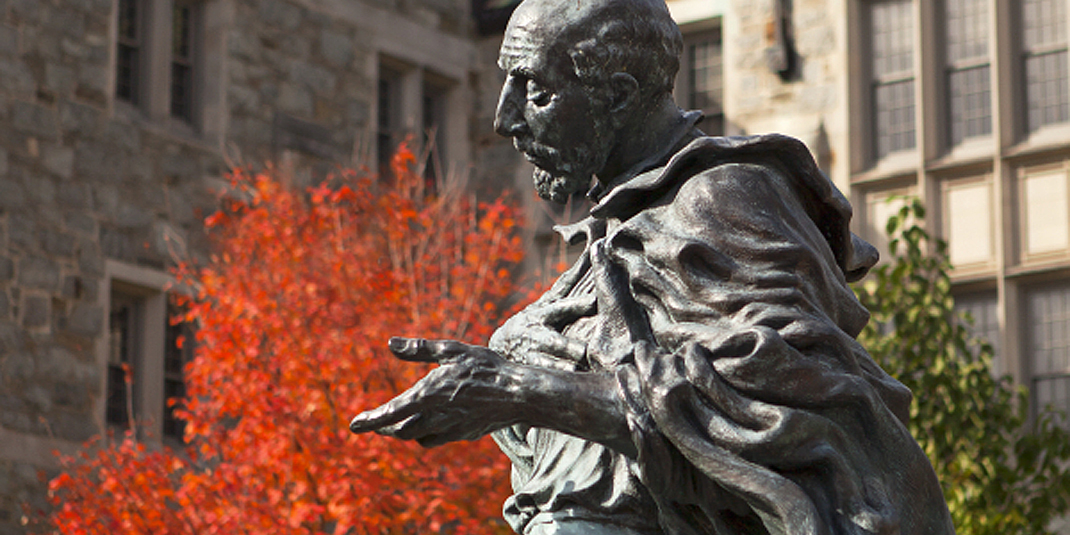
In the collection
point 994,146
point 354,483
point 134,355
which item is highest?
point 994,146

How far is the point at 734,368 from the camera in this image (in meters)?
2.71

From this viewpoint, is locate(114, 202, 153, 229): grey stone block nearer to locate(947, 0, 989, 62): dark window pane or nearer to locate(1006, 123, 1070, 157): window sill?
locate(947, 0, 989, 62): dark window pane

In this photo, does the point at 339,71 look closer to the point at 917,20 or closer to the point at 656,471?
the point at 917,20

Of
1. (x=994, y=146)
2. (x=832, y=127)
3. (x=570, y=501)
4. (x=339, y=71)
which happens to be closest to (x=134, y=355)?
(x=339, y=71)

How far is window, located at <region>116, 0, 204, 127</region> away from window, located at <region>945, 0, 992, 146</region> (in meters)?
7.87

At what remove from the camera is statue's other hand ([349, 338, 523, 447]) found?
8.96 feet

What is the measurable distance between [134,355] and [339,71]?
4440 mm

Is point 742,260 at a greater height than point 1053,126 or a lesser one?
lesser

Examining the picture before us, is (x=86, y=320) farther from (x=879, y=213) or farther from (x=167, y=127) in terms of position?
(x=879, y=213)

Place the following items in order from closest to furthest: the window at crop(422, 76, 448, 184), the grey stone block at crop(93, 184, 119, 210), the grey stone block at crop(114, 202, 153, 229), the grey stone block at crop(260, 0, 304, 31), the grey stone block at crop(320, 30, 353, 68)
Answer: the grey stone block at crop(93, 184, 119, 210) → the grey stone block at crop(114, 202, 153, 229) → the grey stone block at crop(260, 0, 304, 31) → the grey stone block at crop(320, 30, 353, 68) → the window at crop(422, 76, 448, 184)

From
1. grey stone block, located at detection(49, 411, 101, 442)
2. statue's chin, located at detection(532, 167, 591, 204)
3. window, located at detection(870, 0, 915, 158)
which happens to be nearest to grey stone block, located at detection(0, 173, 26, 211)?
grey stone block, located at detection(49, 411, 101, 442)

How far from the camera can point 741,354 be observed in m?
2.71

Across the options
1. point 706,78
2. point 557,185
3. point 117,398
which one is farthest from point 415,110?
point 557,185

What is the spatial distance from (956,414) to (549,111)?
30.3 feet
